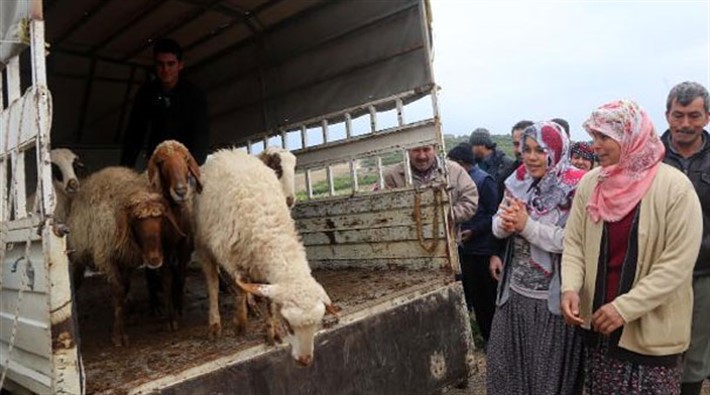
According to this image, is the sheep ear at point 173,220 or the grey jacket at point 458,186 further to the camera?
the grey jacket at point 458,186

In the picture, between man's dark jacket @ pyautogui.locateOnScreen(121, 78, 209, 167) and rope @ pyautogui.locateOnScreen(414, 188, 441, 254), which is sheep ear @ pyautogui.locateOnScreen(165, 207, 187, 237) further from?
rope @ pyautogui.locateOnScreen(414, 188, 441, 254)

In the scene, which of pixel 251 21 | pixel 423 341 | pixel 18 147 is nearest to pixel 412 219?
pixel 423 341

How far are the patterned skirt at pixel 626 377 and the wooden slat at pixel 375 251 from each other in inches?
→ 80.3

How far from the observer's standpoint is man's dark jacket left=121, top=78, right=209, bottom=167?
17.9 ft

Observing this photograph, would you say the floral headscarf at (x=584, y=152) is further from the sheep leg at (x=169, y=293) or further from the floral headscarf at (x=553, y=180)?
the sheep leg at (x=169, y=293)

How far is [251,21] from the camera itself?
7121mm

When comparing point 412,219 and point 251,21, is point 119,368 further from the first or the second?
point 251,21

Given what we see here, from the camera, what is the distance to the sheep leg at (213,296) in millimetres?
3875

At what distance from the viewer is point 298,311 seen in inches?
125

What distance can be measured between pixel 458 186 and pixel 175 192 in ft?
10.4

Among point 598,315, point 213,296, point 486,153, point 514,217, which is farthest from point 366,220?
point 598,315

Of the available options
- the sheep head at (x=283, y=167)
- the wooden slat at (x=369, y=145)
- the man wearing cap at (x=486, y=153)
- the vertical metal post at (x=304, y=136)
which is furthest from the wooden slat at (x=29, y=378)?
the man wearing cap at (x=486, y=153)

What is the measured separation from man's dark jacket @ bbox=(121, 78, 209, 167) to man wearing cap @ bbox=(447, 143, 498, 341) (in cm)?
316

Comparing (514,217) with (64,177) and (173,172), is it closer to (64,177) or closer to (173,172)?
(173,172)
